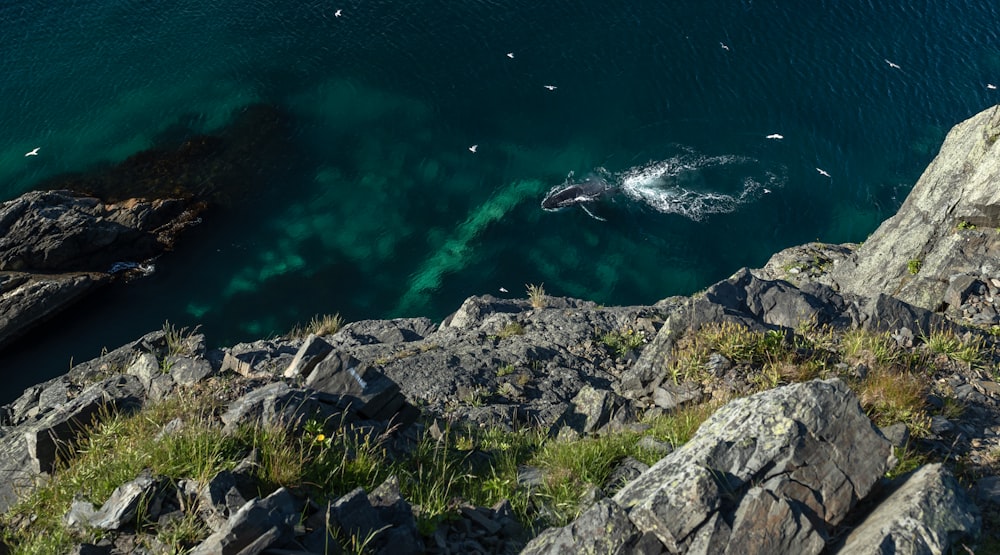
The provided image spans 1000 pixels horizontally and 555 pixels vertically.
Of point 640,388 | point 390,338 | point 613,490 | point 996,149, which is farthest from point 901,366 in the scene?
point 390,338

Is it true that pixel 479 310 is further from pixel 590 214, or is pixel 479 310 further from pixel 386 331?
pixel 590 214

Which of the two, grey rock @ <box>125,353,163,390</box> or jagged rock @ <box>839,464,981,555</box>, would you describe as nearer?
jagged rock @ <box>839,464,981,555</box>

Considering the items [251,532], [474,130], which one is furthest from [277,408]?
[474,130]

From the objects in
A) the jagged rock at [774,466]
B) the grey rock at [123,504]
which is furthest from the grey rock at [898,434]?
the grey rock at [123,504]

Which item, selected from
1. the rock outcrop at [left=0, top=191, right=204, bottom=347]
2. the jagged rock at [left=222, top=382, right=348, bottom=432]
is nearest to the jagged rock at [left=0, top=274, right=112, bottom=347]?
the rock outcrop at [left=0, top=191, right=204, bottom=347]

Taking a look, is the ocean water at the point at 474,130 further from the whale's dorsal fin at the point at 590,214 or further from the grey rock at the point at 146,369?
the grey rock at the point at 146,369

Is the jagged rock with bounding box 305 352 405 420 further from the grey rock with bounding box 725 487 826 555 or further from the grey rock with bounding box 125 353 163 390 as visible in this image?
the grey rock with bounding box 725 487 826 555

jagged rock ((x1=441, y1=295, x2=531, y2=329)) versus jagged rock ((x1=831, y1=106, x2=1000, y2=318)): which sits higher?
jagged rock ((x1=831, y1=106, x2=1000, y2=318))
